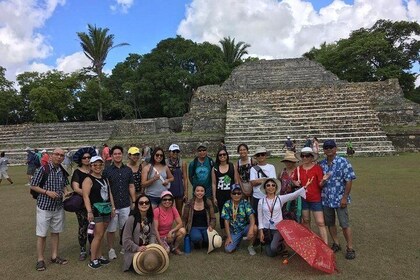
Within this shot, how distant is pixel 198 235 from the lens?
4.97m

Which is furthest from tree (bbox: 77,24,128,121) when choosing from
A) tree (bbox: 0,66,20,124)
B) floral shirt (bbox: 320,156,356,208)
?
floral shirt (bbox: 320,156,356,208)

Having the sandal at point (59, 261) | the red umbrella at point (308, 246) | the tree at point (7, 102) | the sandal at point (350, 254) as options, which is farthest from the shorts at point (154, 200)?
the tree at point (7, 102)

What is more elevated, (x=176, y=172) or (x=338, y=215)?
(x=176, y=172)

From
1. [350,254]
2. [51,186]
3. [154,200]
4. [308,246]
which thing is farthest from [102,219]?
[350,254]

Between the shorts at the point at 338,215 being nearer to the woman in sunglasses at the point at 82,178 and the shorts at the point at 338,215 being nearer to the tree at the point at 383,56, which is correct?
the woman in sunglasses at the point at 82,178

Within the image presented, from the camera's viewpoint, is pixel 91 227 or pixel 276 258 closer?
pixel 91 227

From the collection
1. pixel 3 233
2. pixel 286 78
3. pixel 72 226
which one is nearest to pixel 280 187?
pixel 72 226

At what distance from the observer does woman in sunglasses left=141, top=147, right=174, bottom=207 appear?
508cm

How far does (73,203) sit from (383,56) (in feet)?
117

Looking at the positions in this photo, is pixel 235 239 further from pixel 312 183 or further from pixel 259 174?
pixel 312 183

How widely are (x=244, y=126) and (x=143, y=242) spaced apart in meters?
15.2

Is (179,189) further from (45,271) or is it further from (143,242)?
(45,271)

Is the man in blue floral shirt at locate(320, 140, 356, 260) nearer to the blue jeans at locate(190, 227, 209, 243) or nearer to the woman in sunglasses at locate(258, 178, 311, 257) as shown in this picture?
the woman in sunglasses at locate(258, 178, 311, 257)

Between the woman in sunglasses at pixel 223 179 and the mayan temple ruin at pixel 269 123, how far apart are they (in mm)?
11645
